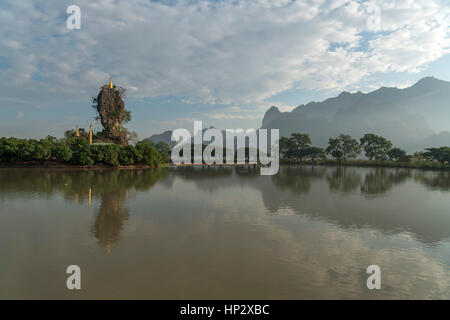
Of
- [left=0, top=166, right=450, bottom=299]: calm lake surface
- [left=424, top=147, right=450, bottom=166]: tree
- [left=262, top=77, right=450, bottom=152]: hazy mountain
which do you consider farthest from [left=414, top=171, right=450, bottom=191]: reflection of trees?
[left=262, top=77, right=450, bottom=152]: hazy mountain

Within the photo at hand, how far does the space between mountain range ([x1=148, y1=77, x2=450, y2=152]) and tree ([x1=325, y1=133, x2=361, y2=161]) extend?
91286mm

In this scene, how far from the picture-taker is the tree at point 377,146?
51656mm

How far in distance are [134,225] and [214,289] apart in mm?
4635

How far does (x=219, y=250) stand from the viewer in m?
6.13

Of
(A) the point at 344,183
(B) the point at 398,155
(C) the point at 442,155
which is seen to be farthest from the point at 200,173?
(B) the point at 398,155

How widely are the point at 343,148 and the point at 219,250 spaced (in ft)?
188

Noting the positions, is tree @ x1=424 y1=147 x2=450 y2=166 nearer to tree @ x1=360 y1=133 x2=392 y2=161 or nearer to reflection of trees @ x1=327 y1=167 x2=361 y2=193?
tree @ x1=360 y1=133 x2=392 y2=161

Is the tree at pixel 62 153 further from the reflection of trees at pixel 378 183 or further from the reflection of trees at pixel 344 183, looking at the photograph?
the reflection of trees at pixel 378 183

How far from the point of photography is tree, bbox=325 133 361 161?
55125mm

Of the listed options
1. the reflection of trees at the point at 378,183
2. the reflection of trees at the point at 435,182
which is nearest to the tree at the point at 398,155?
the reflection of trees at the point at 435,182

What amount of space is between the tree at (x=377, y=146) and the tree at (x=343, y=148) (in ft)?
6.89

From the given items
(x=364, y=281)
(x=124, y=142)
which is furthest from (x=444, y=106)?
(x=364, y=281)
